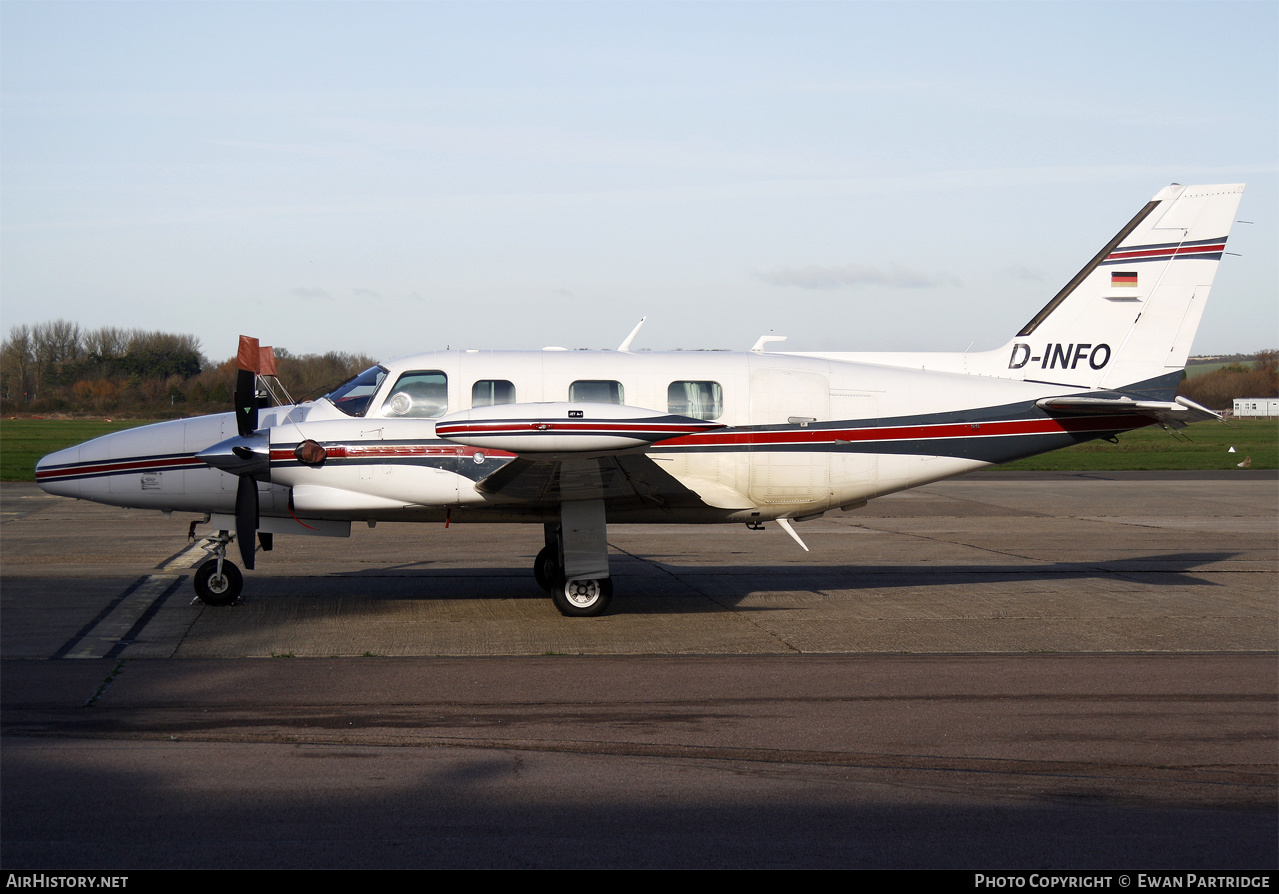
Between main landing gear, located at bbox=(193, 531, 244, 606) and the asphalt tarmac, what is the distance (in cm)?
24

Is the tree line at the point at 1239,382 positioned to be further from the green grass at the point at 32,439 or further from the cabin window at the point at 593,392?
the cabin window at the point at 593,392

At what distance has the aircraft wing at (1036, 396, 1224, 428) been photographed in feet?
38.1

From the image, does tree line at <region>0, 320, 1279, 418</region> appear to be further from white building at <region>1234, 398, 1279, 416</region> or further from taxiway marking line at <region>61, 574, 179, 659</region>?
taxiway marking line at <region>61, 574, 179, 659</region>

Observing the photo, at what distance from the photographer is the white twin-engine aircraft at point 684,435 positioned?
36.1 ft

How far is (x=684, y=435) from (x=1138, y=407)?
5.56 meters

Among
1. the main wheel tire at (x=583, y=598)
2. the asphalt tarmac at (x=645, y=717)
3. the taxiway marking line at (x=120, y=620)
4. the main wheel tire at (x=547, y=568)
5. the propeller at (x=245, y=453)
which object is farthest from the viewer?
the main wheel tire at (x=547, y=568)

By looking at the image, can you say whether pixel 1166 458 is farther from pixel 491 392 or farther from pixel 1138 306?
pixel 491 392

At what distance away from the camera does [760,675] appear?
8906 millimetres

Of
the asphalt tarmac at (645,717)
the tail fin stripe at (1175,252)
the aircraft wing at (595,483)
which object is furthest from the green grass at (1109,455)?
the aircraft wing at (595,483)

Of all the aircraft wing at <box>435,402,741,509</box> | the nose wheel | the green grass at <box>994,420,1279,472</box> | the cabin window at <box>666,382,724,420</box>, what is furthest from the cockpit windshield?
the green grass at <box>994,420,1279,472</box>

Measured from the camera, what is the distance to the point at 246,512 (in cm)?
1082

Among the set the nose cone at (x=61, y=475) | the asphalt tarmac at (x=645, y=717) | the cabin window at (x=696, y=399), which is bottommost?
the asphalt tarmac at (x=645, y=717)

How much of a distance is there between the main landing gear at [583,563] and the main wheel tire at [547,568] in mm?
956
